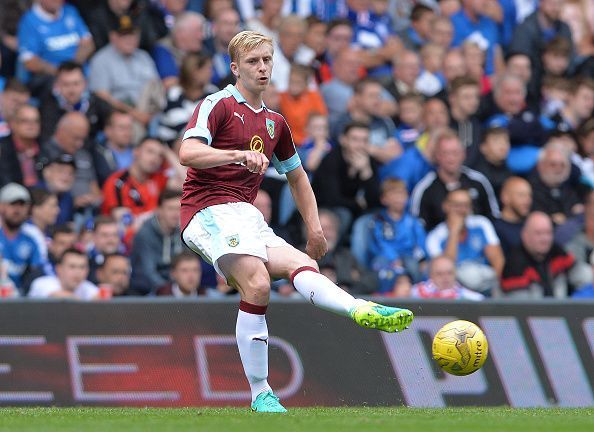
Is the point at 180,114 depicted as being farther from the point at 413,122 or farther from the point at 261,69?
the point at 261,69

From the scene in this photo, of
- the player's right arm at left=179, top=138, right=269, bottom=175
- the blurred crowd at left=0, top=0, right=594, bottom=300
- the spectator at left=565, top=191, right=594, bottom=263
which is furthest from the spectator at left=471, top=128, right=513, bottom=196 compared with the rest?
the player's right arm at left=179, top=138, right=269, bottom=175

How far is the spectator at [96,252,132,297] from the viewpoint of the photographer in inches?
476

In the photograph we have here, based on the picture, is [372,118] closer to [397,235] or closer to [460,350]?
[397,235]

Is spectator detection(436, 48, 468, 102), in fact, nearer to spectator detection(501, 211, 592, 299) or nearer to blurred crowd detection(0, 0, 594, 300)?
blurred crowd detection(0, 0, 594, 300)

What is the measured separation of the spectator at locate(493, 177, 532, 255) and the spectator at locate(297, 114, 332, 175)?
6.39 feet

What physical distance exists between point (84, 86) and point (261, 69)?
6.17m

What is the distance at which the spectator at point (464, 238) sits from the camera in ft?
43.8

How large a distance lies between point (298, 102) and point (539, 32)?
13.6 feet

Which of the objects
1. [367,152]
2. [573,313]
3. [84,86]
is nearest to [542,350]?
[573,313]

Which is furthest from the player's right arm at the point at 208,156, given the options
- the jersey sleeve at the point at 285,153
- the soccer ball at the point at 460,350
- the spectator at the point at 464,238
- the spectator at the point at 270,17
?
the spectator at the point at 270,17

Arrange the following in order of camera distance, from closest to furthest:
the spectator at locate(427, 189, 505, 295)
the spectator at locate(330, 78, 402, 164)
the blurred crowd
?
the blurred crowd < the spectator at locate(427, 189, 505, 295) < the spectator at locate(330, 78, 402, 164)

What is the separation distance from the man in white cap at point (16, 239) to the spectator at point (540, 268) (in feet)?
15.0

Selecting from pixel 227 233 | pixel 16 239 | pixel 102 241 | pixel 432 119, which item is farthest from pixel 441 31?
pixel 227 233

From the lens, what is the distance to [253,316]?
8.35 m
